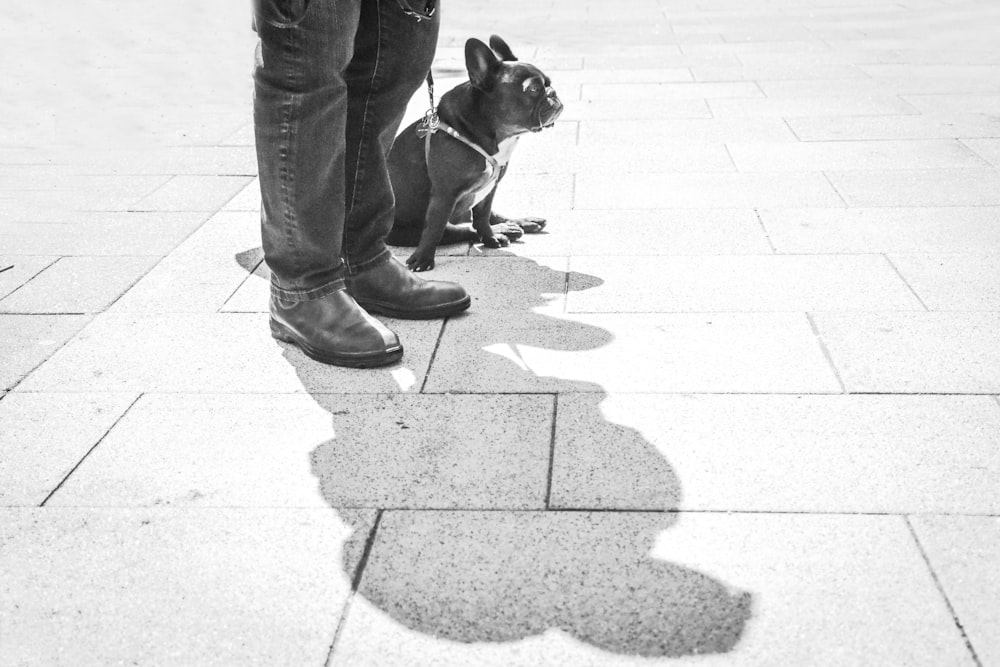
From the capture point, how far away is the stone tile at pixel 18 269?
4328 mm

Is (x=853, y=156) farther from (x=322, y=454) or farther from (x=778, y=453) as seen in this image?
(x=322, y=454)

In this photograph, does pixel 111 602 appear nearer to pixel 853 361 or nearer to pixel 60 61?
pixel 853 361

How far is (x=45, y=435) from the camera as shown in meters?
3.07

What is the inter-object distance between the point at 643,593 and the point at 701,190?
342 cm

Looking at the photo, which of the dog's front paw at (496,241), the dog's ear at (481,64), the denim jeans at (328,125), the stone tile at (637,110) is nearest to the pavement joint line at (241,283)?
the denim jeans at (328,125)

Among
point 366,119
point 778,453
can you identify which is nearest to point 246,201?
point 366,119

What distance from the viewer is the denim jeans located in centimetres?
297

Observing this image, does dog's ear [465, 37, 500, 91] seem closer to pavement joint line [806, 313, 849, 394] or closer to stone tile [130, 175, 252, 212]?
pavement joint line [806, 313, 849, 394]

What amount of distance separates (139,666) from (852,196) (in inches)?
163

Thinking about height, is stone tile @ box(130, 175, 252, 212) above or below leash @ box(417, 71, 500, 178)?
below

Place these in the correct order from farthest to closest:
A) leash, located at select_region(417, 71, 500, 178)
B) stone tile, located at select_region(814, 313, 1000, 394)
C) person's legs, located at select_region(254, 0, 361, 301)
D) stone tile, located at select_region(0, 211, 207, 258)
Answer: stone tile, located at select_region(0, 211, 207, 258) → leash, located at select_region(417, 71, 500, 178) → stone tile, located at select_region(814, 313, 1000, 394) → person's legs, located at select_region(254, 0, 361, 301)

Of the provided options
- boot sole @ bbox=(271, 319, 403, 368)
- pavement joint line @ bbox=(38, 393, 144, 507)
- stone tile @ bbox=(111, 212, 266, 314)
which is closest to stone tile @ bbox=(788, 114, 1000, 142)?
stone tile @ bbox=(111, 212, 266, 314)

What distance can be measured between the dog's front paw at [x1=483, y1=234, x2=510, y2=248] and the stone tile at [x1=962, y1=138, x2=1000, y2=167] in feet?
9.22

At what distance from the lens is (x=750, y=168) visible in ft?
18.8
